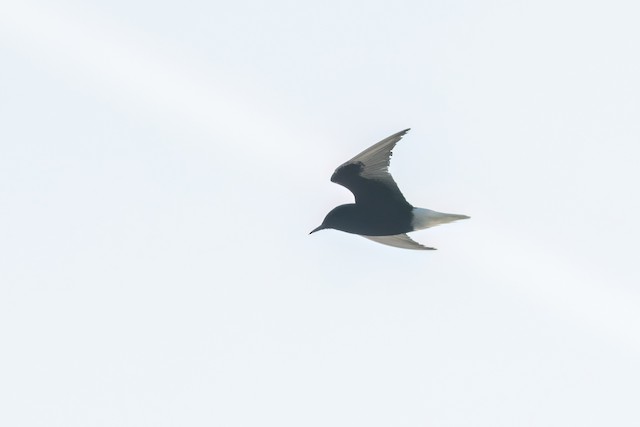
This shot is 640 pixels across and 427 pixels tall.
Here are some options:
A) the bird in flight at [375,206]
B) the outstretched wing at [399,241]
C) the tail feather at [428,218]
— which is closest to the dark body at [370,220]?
the bird in flight at [375,206]

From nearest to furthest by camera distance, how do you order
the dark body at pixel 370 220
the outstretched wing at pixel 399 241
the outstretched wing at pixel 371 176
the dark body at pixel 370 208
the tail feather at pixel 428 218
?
the outstretched wing at pixel 371 176 → the dark body at pixel 370 208 → the tail feather at pixel 428 218 → the dark body at pixel 370 220 → the outstretched wing at pixel 399 241

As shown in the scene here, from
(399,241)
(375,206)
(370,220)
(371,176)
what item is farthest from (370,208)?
(399,241)

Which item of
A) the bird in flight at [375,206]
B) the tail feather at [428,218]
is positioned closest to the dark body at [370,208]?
the bird in flight at [375,206]

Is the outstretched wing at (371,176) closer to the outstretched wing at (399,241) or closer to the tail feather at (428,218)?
the tail feather at (428,218)

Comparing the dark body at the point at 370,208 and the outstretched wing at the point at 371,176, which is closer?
the outstretched wing at the point at 371,176

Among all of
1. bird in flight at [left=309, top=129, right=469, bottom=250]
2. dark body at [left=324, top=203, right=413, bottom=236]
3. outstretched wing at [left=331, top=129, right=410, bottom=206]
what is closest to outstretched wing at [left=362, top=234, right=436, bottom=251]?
bird in flight at [left=309, top=129, right=469, bottom=250]

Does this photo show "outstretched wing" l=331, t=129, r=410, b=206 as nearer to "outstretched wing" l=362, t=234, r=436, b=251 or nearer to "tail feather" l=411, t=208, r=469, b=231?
"tail feather" l=411, t=208, r=469, b=231

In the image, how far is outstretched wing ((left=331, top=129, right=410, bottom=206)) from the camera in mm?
36594

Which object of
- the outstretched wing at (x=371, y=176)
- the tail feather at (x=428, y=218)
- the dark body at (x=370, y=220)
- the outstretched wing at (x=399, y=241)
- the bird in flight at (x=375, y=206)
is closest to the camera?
the outstretched wing at (x=371, y=176)

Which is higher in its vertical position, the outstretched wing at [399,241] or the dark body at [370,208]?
the dark body at [370,208]

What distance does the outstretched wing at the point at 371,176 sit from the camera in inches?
1441

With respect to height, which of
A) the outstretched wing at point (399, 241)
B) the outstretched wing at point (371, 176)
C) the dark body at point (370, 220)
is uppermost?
the outstretched wing at point (371, 176)

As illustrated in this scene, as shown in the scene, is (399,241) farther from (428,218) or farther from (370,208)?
(428,218)

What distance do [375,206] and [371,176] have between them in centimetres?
98
